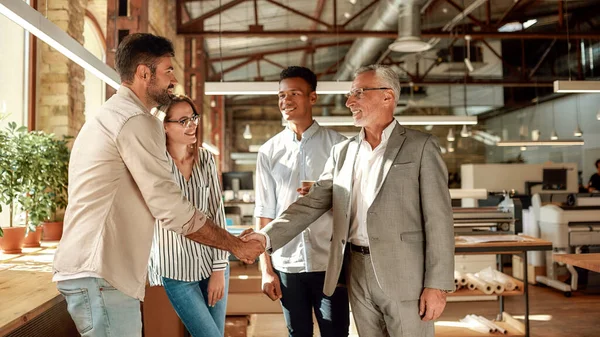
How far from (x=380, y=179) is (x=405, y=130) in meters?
0.24

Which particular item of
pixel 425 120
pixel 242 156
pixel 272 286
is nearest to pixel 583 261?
pixel 272 286

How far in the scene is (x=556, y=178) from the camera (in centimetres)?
880

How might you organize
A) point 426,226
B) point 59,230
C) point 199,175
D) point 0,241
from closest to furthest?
point 426,226 → point 199,175 → point 0,241 → point 59,230

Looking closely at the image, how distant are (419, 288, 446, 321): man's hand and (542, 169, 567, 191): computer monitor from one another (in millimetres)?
7766

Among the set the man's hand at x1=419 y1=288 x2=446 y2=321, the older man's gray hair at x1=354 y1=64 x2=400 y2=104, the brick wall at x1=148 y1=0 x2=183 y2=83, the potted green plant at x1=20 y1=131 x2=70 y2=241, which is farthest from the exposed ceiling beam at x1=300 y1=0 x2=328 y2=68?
the man's hand at x1=419 y1=288 x2=446 y2=321

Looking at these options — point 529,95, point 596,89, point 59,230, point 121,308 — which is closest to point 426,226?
point 121,308

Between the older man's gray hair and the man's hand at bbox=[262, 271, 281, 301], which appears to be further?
the man's hand at bbox=[262, 271, 281, 301]

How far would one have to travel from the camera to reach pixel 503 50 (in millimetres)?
15219

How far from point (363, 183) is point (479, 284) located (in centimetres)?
278

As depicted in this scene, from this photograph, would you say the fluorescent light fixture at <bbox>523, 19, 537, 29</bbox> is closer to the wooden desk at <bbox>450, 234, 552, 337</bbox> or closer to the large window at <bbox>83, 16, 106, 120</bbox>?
the wooden desk at <bbox>450, 234, 552, 337</bbox>

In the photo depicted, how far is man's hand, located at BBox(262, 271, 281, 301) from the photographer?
242 cm

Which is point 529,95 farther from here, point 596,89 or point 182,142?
point 182,142

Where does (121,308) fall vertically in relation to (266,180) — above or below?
below

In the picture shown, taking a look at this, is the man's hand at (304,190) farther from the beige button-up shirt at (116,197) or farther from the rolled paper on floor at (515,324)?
the rolled paper on floor at (515,324)
